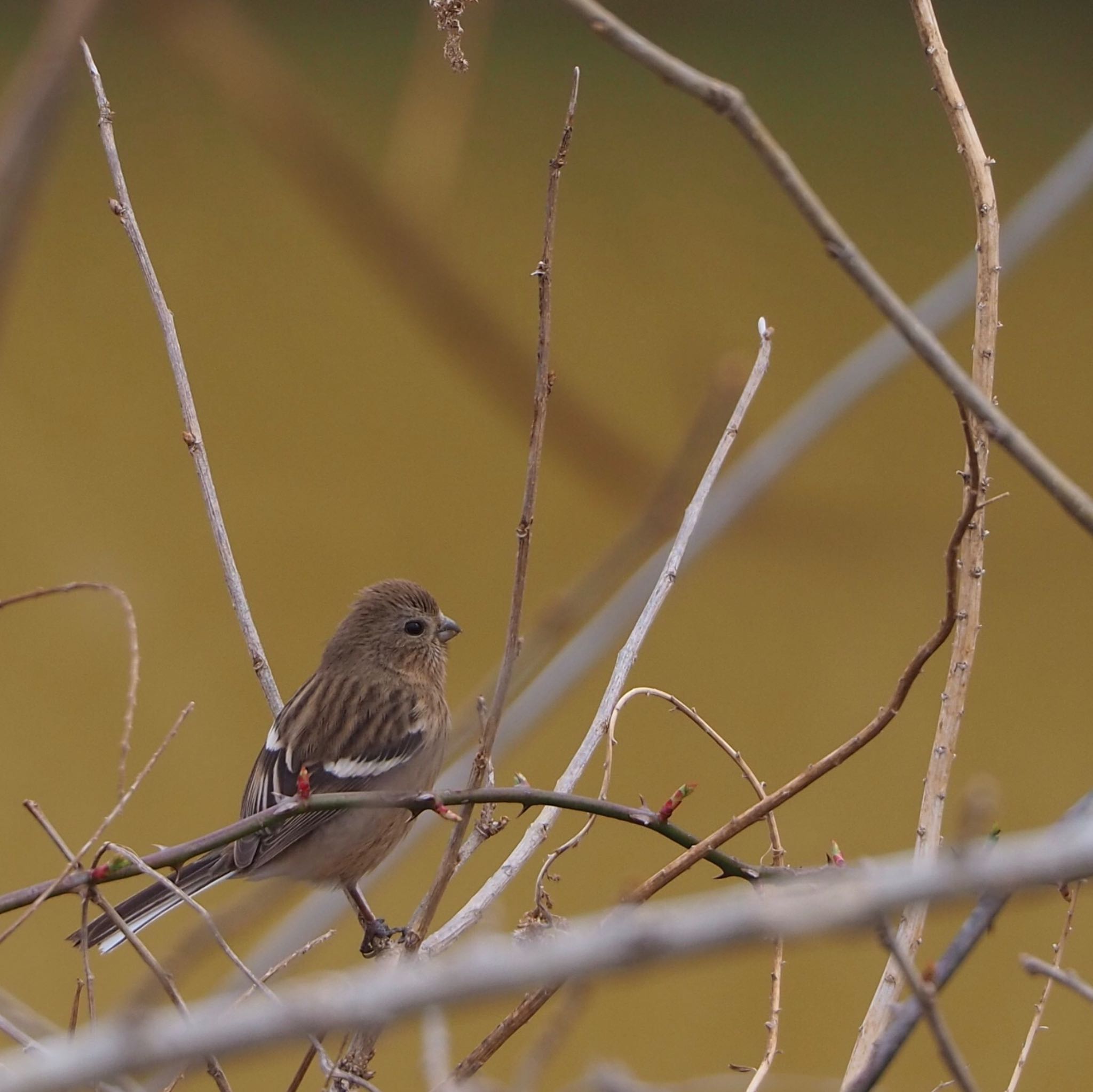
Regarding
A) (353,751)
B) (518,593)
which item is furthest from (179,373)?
(353,751)

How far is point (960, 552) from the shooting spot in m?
1.54

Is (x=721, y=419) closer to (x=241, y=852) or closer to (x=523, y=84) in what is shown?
(x=241, y=852)

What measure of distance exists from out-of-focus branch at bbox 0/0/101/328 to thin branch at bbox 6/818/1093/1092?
0.30 metres

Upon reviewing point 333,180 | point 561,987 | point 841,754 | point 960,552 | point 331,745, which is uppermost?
point 960,552

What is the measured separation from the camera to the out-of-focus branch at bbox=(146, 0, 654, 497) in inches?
22.0

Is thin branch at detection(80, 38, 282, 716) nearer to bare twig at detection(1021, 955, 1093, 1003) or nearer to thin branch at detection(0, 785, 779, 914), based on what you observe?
thin branch at detection(0, 785, 779, 914)

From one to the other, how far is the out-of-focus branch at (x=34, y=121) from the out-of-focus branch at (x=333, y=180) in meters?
0.08

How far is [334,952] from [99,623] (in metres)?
1.17

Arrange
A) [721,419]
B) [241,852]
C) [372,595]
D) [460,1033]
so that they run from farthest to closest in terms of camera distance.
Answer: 1. [460,1033]
2. [372,595]
3. [241,852]
4. [721,419]

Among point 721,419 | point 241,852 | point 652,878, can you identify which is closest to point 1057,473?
point 721,419

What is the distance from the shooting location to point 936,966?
3.26 feet

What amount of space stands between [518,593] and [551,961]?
34.6 inches

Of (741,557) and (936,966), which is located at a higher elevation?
(741,557)

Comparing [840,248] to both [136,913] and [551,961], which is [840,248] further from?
[136,913]
